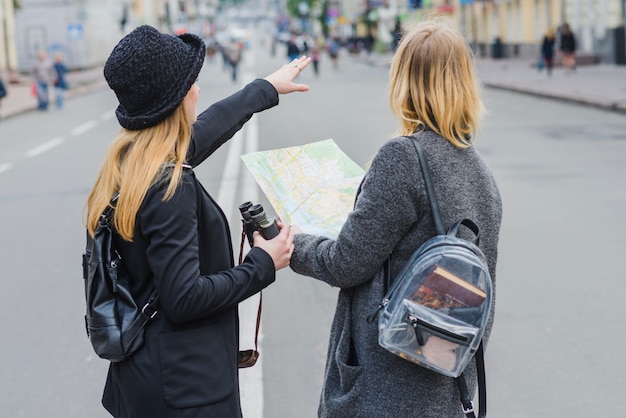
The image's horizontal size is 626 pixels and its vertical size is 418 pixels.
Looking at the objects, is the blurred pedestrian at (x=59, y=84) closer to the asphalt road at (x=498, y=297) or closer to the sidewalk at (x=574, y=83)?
the sidewalk at (x=574, y=83)

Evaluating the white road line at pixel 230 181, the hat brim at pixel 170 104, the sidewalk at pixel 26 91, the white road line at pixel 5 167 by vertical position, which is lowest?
the sidewalk at pixel 26 91

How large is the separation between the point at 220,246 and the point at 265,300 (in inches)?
171

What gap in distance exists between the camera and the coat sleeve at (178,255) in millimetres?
2316

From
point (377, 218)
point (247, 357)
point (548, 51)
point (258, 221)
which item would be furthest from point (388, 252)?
point (548, 51)

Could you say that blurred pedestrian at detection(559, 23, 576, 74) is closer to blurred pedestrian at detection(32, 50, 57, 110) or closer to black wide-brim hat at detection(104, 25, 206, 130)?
blurred pedestrian at detection(32, 50, 57, 110)

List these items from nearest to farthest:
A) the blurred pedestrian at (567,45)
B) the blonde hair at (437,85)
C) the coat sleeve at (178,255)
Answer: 1. the coat sleeve at (178,255)
2. the blonde hair at (437,85)
3. the blurred pedestrian at (567,45)

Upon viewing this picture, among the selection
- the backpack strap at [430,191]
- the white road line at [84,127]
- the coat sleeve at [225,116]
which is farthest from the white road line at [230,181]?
the backpack strap at [430,191]

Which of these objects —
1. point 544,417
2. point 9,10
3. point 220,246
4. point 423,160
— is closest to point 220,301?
point 220,246

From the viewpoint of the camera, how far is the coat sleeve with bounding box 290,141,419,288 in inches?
92.9

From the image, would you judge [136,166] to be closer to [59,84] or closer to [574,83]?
[574,83]

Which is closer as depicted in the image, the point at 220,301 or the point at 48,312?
the point at 220,301

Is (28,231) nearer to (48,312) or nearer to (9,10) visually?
(48,312)

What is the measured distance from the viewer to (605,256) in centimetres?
759

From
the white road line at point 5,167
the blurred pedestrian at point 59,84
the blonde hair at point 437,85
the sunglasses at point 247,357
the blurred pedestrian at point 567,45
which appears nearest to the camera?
the blonde hair at point 437,85
